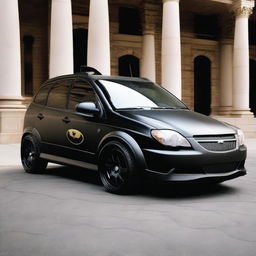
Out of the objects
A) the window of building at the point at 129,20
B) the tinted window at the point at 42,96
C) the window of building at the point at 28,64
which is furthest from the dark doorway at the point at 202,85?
the tinted window at the point at 42,96

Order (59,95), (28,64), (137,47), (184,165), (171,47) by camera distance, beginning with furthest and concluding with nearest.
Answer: (137,47) → (28,64) → (171,47) → (59,95) → (184,165)

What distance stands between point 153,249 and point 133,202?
1.94 metres

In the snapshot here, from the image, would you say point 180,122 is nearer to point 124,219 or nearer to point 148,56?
point 124,219

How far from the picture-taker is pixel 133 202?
5.79m

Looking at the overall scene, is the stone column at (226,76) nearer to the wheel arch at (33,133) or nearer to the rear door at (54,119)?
the wheel arch at (33,133)

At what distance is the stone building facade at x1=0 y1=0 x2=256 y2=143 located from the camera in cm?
1580

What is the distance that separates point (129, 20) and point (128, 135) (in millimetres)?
21312

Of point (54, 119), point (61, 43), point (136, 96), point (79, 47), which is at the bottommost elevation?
point (54, 119)

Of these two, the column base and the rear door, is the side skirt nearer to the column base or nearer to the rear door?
the rear door

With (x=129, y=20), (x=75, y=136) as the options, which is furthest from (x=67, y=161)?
(x=129, y=20)

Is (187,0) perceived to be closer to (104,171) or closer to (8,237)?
(104,171)

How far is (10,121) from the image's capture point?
15.3 meters

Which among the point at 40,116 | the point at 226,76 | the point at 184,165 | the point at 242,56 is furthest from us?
the point at 226,76

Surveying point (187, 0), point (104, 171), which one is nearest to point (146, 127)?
point (104, 171)
